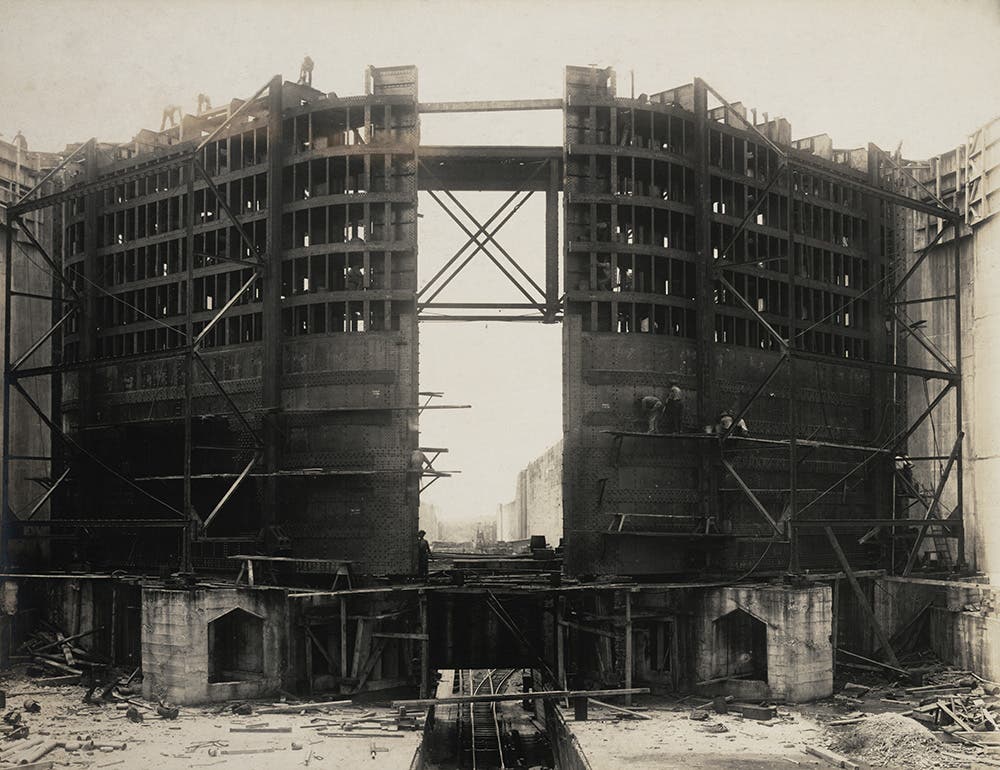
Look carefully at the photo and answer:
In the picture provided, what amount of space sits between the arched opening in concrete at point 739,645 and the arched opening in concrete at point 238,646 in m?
12.0

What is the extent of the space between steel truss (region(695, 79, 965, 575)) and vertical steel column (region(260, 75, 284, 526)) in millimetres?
12298

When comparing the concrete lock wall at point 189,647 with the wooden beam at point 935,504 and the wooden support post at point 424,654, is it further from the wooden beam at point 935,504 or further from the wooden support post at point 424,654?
the wooden beam at point 935,504

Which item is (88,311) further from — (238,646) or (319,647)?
(319,647)

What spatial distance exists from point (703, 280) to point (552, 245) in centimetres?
466

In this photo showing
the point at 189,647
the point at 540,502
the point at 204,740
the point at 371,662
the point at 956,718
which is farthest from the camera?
the point at 540,502

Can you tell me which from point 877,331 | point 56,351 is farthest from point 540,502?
point 56,351

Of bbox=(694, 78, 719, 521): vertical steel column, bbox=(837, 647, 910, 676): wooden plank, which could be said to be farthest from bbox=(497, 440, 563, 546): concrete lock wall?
bbox=(837, 647, 910, 676): wooden plank

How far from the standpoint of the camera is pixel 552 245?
3095 centimetres

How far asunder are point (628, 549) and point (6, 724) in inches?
629

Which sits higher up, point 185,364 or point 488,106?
point 488,106

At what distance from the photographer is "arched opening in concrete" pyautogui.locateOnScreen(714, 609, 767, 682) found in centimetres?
2702

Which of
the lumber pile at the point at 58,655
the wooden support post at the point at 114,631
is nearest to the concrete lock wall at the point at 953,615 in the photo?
the wooden support post at the point at 114,631

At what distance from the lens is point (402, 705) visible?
22312 millimetres

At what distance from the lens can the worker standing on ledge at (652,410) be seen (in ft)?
93.0
